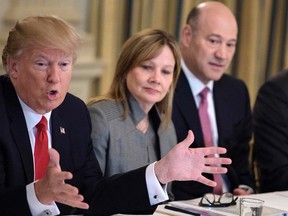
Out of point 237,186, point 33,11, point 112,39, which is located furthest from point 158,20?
point 237,186

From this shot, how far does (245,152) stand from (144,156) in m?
0.99

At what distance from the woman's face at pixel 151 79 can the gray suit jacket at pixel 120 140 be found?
0.17 feet

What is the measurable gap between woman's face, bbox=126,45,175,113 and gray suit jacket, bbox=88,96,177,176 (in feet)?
0.17

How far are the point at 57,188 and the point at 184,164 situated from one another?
523 mm

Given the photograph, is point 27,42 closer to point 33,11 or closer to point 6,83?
point 6,83

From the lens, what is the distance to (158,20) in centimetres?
594

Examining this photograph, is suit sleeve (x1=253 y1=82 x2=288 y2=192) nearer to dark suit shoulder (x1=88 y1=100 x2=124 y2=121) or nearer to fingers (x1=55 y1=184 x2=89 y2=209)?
dark suit shoulder (x1=88 y1=100 x2=124 y2=121)

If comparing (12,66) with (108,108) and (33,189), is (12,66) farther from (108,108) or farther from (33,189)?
(108,108)

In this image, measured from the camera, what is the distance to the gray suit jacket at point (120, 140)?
3402mm

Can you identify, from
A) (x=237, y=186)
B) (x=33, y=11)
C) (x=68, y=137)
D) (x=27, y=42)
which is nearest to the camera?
(x=27, y=42)

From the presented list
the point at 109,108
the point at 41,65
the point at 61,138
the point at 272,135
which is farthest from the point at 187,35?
the point at 41,65

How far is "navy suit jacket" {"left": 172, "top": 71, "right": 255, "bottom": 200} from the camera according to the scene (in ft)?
12.8

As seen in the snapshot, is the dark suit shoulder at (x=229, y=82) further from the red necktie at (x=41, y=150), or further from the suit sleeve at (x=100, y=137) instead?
the red necktie at (x=41, y=150)

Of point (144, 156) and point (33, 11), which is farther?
point (33, 11)
